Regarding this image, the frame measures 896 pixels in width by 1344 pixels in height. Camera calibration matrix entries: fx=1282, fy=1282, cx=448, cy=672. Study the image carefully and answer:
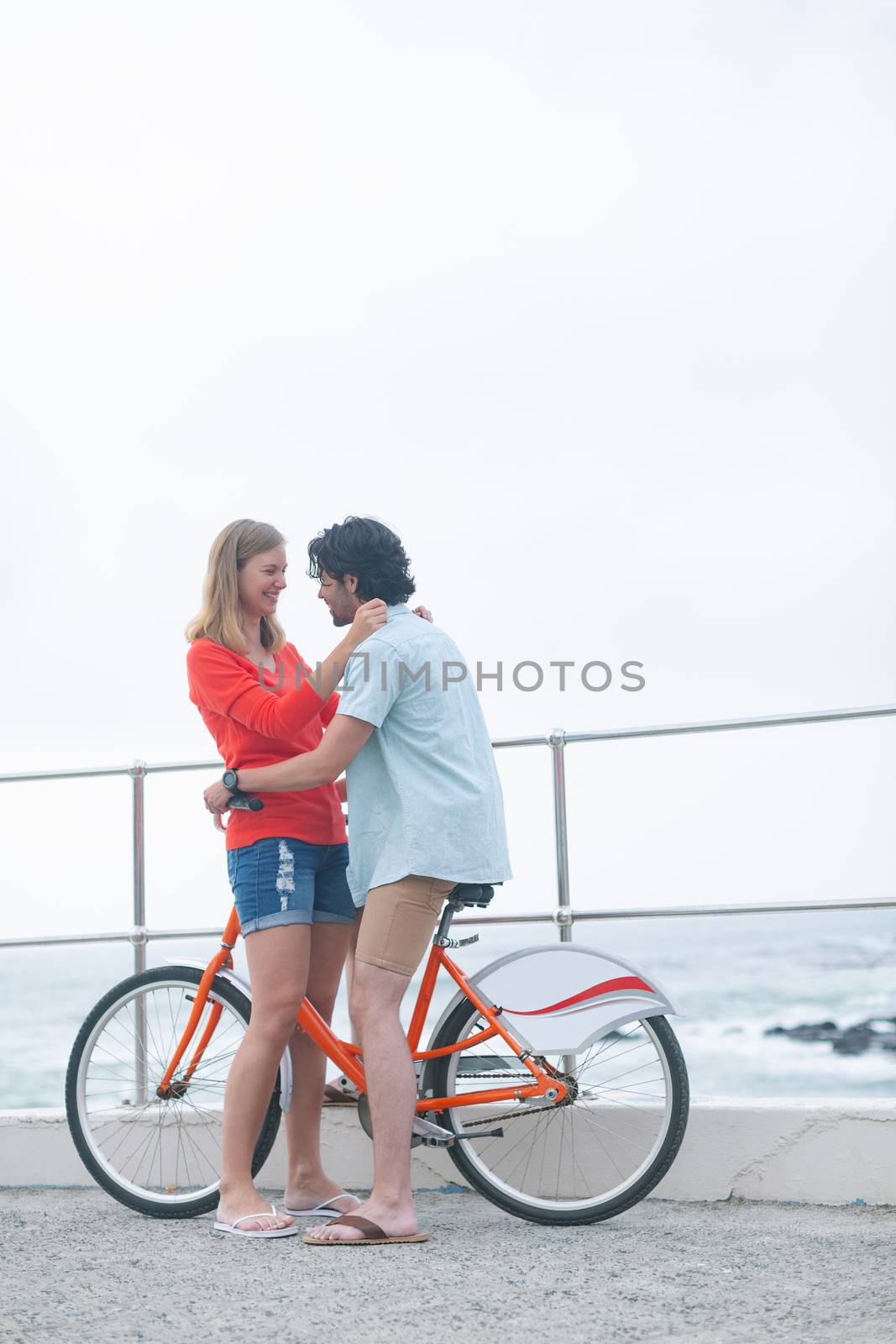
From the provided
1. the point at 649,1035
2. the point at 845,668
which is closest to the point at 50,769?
the point at 649,1035

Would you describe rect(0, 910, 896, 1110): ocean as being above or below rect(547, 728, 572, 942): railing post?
below

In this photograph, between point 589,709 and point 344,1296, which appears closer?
point 344,1296

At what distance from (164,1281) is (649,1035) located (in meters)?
1.18

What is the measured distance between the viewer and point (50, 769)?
3938 millimetres

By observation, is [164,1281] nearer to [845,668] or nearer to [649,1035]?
[649,1035]

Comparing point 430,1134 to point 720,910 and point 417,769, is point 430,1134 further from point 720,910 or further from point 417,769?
point 720,910

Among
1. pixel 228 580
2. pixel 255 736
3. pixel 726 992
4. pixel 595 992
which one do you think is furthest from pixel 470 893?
pixel 726 992

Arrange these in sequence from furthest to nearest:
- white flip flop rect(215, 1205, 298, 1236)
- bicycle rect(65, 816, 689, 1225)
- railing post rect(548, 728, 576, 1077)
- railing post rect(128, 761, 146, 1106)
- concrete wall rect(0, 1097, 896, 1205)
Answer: railing post rect(128, 761, 146, 1106) < railing post rect(548, 728, 576, 1077) < concrete wall rect(0, 1097, 896, 1205) < bicycle rect(65, 816, 689, 1225) < white flip flop rect(215, 1205, 298, 1236)

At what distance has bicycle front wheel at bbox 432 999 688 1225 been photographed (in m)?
2.98

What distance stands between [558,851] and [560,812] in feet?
0.35

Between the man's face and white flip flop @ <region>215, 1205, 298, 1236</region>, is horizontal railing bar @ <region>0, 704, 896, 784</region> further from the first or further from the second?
white flip flop @ <region>215, 1205, 298, 1236</region>

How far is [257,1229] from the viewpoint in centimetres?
291

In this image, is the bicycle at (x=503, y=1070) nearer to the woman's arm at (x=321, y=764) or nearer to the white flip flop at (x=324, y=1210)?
the white flip flop at (x=324, y=1210)

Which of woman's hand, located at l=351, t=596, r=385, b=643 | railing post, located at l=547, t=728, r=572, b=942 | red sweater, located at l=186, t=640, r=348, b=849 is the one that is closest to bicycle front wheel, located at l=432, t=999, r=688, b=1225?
railing post, located at l=547, t=728, r=572, b=942
